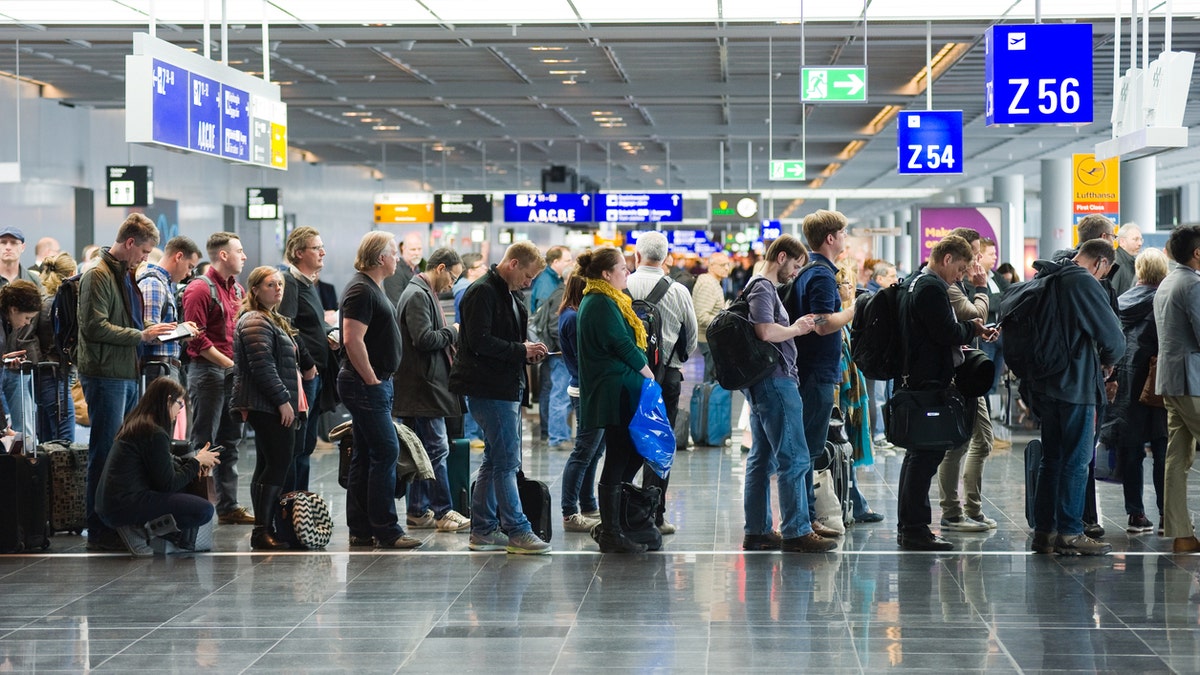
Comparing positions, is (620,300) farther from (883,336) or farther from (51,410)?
(51,410)

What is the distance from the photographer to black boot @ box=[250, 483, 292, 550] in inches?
293

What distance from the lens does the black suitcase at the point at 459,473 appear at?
8.42 metres

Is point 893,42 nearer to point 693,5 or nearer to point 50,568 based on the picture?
point 693,5

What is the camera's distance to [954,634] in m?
5.41

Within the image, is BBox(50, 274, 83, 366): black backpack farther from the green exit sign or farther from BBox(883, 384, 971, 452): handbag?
the green exit sign

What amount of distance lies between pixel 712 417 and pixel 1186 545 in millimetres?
5428

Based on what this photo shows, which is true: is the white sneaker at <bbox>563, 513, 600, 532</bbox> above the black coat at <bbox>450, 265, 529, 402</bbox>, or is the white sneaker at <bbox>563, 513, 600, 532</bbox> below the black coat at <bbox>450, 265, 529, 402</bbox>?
below

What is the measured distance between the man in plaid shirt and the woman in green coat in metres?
2.29

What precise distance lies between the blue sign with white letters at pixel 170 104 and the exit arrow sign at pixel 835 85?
6.04 m

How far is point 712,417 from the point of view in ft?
39.8

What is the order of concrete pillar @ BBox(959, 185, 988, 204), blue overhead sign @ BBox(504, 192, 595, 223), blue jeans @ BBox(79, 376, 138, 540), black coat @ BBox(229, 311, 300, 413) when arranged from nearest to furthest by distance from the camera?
black coat @ BBox(229, 311, 300, 413)
blue jeans @ BBox(79, 376, 138, 540)
blue overhead sign @ BBox(504, 192, 595, 223)
concrete pillar @ BBox(959, 185, 988, 204)

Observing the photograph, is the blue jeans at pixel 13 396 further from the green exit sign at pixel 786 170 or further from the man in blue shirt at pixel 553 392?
the green exit sign at pixel 786 170

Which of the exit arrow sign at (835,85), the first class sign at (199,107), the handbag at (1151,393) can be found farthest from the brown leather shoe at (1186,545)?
the exit arrow sign at (835,85)

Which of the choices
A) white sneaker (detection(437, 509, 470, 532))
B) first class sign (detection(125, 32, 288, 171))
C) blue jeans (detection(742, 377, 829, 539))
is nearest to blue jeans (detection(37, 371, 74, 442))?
first class sign (detection(125, 32, 288, 171))
